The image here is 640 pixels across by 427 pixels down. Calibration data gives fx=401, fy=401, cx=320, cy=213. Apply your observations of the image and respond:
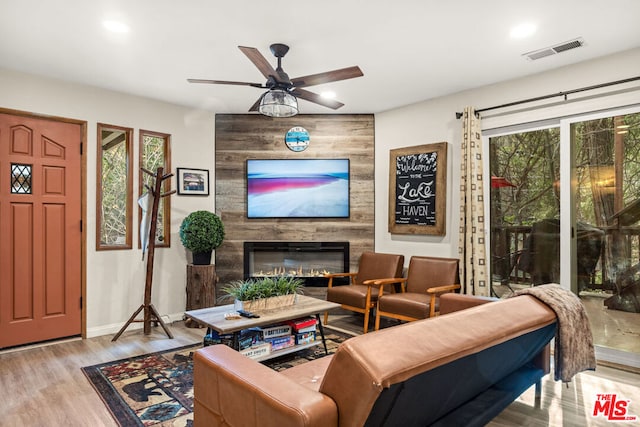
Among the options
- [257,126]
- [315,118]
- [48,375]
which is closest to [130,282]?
[48,375]

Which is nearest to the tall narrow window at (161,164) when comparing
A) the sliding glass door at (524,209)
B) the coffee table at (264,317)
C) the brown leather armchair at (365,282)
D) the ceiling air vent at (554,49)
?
the coffee table at (264,317)

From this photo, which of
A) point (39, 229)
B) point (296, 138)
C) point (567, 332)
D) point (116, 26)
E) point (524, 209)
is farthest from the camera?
point (296, 138)

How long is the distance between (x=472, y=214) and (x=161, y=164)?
3.64m

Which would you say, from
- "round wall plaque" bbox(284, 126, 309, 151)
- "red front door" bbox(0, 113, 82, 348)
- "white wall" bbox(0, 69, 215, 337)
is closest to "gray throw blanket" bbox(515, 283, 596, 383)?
"round wall plaque" bbox(284, 126, 309, 151)

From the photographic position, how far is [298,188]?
209 inches

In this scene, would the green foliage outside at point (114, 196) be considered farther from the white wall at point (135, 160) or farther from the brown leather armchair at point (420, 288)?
the brown leather armchair at point (420, 288)

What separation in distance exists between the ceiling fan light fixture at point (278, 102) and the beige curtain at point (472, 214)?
2.08 meters

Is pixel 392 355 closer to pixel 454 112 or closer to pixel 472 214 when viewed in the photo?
pixel 472 214

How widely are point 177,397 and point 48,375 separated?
1.23m

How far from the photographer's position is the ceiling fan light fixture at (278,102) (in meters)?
3.12

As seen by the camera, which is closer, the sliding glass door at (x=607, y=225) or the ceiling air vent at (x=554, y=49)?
the ceiling air vent at (x=554, y=49)

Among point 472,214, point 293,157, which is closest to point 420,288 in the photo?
point 472,214

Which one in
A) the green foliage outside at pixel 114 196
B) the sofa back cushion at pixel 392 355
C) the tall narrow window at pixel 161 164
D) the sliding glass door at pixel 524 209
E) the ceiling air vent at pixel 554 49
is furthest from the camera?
the tall narrow window at pixel 161 164
